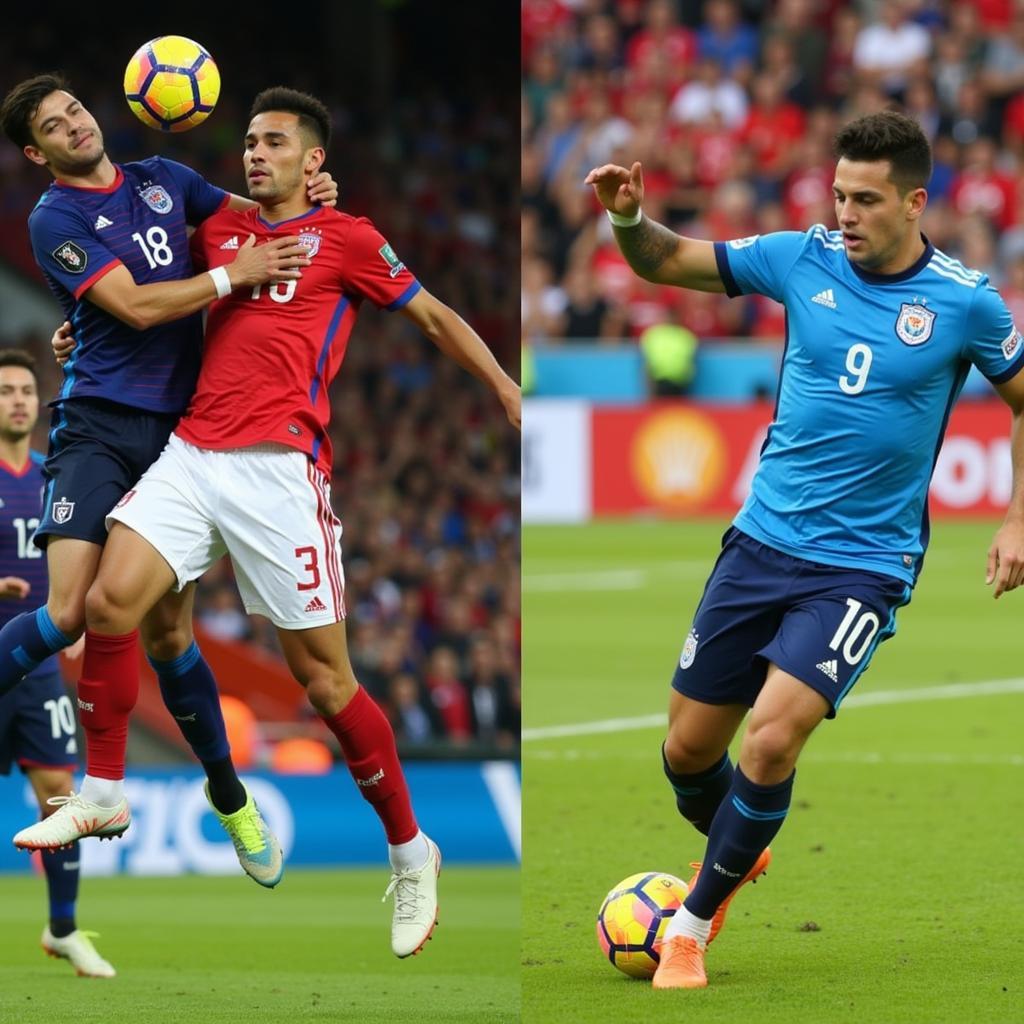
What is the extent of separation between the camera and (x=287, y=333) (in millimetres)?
6348

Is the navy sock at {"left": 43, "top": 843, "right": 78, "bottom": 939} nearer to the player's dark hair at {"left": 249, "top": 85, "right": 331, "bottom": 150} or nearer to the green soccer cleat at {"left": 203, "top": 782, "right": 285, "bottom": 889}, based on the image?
the green soccer cleat at {"left": 203, "top": 782, "right": 285, "bottom": 889}

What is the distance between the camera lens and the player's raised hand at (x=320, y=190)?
21.1 ft

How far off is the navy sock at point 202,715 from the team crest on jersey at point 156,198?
4.89 ft

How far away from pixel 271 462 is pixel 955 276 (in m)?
2.26

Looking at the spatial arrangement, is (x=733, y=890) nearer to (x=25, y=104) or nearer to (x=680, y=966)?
(x=680, y=966)

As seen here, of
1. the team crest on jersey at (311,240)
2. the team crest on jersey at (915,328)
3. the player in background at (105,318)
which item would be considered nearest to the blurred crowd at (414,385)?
the player in background at (105,318)

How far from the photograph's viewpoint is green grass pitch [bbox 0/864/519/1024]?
725 cm

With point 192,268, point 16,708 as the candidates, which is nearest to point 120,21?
point 16,708

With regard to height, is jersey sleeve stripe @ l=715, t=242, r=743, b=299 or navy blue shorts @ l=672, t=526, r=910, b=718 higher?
jersey sleeve stripe @ l=715, t=242, r=743, b=299

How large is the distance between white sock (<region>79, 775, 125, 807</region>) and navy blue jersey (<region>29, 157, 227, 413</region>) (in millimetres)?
1231

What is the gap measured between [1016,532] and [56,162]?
10.8 ft

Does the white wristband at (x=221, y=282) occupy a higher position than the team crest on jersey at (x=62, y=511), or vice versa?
the white wristband at (x=221, y=282)

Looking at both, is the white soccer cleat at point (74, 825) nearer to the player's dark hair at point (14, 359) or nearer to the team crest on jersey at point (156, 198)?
the team crest on jersey at point (156, 198)

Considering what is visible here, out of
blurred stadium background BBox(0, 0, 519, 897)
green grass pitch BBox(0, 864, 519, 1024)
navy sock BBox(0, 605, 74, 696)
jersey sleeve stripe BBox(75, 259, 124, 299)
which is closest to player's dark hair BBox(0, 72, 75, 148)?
jersey sleeve stripe BBox(75, 259, 124, 299)
